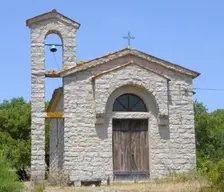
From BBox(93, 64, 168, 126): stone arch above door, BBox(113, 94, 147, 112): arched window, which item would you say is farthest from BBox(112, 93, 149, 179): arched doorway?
BBox(93, 64, 168, 126): stone arch above door

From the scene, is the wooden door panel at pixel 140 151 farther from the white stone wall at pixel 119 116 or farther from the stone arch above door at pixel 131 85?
the stone arch above door at pixel 131 85

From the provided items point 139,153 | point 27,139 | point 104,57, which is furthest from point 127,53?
point 27,139

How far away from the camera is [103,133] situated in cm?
2042

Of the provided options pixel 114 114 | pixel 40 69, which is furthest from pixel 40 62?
pixel 114 114

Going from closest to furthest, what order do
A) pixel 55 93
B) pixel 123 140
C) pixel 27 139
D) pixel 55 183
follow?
pixel 55 183
pixel 123 140
pixel 55 93
pixel 27 139

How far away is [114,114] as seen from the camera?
67.9 feet

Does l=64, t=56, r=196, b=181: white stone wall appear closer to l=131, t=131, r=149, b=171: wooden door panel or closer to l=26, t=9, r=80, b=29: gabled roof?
l=131, t=131, r=149, b=171: wooden door panel

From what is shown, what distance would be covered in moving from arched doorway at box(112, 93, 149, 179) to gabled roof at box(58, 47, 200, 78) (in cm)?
168

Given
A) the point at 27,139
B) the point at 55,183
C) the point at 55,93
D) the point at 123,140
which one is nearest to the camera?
the point at 55,183

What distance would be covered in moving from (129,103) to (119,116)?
860 mm

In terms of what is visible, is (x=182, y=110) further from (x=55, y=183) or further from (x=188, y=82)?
(x=55, y=183)

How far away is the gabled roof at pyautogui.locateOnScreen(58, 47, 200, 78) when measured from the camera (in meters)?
20.5

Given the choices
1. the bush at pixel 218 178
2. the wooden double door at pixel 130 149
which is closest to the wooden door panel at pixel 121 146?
the wooden double door at pixel 130 149

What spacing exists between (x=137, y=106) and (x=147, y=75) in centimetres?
138
